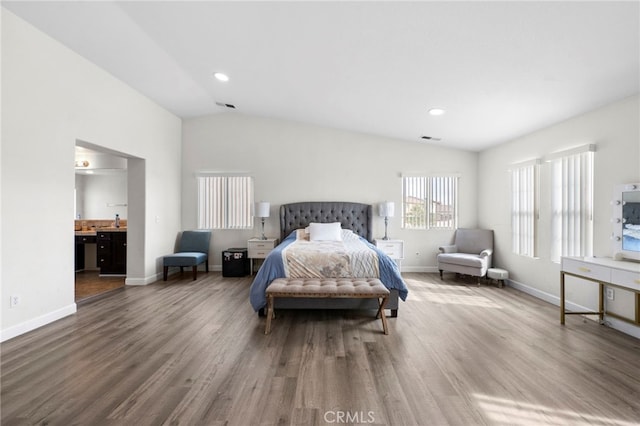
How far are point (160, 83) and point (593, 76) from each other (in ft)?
17.1

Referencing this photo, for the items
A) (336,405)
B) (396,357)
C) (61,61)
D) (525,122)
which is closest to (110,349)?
(336,405)

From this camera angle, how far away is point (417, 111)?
421 cm

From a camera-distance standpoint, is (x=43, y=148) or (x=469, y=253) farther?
(x=469, y=253)

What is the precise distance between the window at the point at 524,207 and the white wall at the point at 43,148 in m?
6.03

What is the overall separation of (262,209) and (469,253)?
392 cm

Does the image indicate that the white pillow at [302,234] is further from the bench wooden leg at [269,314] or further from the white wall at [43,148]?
the white wall at [43,148]

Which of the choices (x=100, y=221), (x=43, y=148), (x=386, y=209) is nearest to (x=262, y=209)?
(x=386, y=209)

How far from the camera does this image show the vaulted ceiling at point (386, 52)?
220 centimetres

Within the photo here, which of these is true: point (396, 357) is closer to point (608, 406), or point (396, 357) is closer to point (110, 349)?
point (608, 406)

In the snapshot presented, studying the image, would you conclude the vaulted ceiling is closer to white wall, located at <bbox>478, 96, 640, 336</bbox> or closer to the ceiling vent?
white wall, located at <bbox>478, 96, 640, 336</bbox>

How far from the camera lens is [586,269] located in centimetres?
298

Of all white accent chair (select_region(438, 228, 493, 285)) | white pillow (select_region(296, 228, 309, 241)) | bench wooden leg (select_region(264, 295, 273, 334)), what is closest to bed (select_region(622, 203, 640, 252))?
white accent chair (select_region(438, 228, 493, 285))

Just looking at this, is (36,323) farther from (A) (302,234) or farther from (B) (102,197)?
(B) (102,197)

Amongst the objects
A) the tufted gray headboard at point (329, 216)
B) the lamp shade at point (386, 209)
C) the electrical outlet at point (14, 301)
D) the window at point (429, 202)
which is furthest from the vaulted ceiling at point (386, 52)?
the electrical outlet at point (14, 301)
